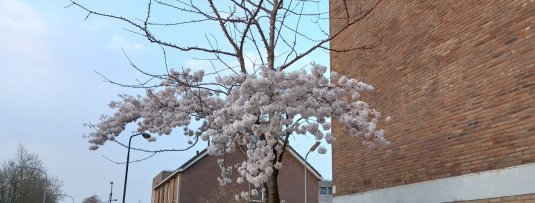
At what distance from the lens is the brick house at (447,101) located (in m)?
9.05

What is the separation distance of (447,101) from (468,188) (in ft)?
5.53

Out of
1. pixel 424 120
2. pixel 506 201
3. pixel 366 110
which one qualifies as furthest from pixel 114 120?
pixel 506 201

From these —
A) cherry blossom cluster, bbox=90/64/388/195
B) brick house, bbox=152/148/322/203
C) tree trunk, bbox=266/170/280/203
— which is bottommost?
tree trunk, bbox=266/170/280/203

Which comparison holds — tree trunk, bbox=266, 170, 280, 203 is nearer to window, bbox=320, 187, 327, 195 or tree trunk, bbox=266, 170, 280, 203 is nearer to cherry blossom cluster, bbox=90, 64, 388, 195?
cherry blossom cluster, bbox=90, 64, 388, 195

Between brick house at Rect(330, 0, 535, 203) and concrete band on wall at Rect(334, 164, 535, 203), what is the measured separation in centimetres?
2

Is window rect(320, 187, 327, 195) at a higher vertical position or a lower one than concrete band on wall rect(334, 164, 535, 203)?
higher

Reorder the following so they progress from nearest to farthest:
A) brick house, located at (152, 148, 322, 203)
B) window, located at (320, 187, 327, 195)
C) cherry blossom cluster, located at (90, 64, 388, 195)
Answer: cherry blossom cluster, located at (90, 64, 388, 195)
brick house, located at (152, 148, 322, 203)
window, located at (320, 187, 327, 195)

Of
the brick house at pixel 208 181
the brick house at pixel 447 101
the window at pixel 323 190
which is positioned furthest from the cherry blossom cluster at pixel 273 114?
the window at pixel 323 190

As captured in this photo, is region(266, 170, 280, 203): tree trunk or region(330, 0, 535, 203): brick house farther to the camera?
region(330, 0, 535, 203): brick house

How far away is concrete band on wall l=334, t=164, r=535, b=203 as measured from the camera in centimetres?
880

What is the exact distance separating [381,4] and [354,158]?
146 inches

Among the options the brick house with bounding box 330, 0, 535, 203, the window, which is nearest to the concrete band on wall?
the brick house with bounding box 330, 0, 535, 203

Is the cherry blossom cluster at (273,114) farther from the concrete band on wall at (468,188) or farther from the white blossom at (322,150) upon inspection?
the concrete band on wall at (468,188)

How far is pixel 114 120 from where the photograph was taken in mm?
11547
